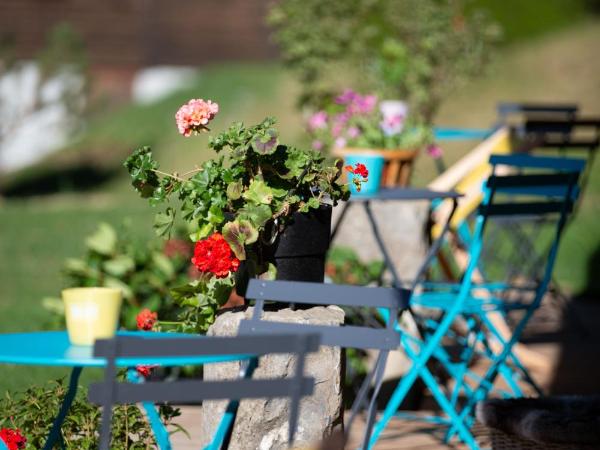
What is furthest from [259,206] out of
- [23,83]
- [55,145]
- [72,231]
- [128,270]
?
[55,145]

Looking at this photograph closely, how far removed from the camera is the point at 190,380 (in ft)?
6.73

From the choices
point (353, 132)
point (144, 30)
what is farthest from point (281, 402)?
point (144, 30)

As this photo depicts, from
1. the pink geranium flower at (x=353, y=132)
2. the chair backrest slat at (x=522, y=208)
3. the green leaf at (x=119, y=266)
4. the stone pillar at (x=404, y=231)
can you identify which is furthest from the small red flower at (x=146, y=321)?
the stone pillar at (x=404, y=231)

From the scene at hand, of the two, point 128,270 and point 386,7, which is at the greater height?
point 386,7

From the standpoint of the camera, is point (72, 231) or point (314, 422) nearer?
point (314, 422)

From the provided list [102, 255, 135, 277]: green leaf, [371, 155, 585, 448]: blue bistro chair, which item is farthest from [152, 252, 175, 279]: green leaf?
[371, 155, 585, 448]: blue bistro chair

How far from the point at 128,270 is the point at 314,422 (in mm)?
2458

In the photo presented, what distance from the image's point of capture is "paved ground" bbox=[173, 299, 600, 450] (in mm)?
4188

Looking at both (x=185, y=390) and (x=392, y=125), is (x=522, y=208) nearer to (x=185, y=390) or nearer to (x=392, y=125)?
(x=392, y=125)

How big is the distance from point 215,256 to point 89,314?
0.57m

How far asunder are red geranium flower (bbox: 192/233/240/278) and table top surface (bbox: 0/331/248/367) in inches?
13.7

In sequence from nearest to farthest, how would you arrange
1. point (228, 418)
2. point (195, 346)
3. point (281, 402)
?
point (195, 346)
point (228, 418)
point (281, 402)

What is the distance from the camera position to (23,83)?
16766 mm

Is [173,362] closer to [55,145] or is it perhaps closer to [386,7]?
[386,7]
